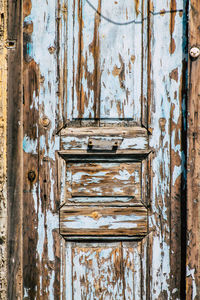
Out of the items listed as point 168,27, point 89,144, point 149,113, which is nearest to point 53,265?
point 89,144

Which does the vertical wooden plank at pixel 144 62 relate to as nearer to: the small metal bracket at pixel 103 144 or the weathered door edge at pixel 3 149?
the small metal bracket at pixel 103 144

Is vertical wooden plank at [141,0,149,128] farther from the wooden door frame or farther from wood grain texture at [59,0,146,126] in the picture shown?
the wooden door frame

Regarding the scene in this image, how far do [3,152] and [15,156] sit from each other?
0.06m

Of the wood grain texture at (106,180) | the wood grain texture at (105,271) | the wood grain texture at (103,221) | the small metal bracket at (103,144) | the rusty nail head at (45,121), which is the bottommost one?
the wood grain texture at (105,271)

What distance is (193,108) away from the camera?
164 centimetres

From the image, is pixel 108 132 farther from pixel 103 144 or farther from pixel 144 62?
pixel 144 62

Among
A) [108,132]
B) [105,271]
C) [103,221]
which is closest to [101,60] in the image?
[108,132]

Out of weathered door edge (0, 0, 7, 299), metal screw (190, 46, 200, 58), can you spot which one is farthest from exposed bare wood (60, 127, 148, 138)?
metal screw (190, 46, 200, 58)

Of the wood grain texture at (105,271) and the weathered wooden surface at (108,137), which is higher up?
the weathered wooden surface at (108,137)

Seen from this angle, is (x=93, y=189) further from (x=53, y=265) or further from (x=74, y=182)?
(x=53, y=265)

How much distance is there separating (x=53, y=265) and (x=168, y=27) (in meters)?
1.32

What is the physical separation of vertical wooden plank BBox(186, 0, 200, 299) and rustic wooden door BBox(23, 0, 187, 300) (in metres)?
0.06

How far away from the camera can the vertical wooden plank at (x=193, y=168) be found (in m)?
1.63

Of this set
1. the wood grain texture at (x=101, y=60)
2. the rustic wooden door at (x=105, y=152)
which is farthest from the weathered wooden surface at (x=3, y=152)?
the wood grain texture at (x=101, y=60)
